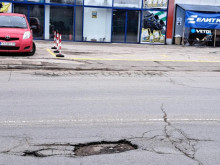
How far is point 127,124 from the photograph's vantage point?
6.38 metres

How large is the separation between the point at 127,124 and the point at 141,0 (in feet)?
64.7

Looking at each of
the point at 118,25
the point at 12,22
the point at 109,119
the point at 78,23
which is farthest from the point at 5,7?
the point at 109,119

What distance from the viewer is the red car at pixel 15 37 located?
14.3 metres

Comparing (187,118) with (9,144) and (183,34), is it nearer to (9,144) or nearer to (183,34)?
(9,144)

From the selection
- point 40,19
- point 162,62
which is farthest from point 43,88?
point 40,19

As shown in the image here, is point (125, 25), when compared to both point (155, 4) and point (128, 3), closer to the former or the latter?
point (128, 3)

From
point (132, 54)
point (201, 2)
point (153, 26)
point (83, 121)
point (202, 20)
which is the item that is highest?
point (201, 2)

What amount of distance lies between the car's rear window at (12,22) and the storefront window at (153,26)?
436 inches

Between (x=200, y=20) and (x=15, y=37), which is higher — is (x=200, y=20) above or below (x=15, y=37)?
above

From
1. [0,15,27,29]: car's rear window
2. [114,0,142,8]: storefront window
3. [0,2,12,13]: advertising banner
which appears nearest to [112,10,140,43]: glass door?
[114,0,142,8]: storefront window

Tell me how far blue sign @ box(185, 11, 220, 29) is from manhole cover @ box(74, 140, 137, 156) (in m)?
20.1

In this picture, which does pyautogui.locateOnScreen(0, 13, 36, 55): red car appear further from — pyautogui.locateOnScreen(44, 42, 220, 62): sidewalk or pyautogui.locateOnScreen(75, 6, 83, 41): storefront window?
pyautogui.locateOnScreen(75, 6, 83, 41): storefront window

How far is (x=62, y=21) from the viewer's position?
24.4 meters

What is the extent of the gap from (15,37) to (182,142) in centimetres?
1046
